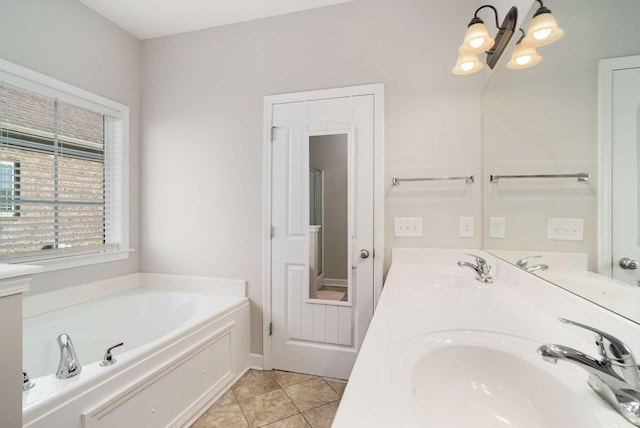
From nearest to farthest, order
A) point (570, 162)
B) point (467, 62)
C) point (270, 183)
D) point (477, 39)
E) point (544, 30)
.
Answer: point (570, 162)
point (544, 30)
point (477, 39)
point (467, 62)
point (270, 183)

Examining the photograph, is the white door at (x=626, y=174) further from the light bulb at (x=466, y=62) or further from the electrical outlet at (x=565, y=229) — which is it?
the light bulb at (x=466, y=62)

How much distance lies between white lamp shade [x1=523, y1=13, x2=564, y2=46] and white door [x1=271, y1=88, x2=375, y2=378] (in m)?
1.00

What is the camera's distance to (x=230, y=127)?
231cm

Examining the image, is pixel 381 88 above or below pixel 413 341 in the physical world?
above

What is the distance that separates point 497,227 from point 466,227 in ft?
0.81

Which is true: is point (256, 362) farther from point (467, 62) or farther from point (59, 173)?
point (467, 62)

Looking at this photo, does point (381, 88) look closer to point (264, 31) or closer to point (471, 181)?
point (471, 181)

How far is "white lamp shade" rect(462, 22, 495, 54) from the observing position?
1.45 m

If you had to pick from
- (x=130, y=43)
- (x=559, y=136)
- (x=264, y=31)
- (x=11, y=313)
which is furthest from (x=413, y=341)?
(x=130, y=43)

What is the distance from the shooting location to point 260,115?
7.34ft

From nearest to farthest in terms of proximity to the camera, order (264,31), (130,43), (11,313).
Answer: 1. (11,313)
2. (264,31)
3. (130,43)

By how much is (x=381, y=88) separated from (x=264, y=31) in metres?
1.06

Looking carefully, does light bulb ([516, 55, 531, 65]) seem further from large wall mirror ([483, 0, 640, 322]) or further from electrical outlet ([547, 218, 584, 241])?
electrical outlet ([547, 218, 584, 241])

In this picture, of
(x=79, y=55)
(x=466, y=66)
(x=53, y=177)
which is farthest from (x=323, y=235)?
(x=79, y=55)
